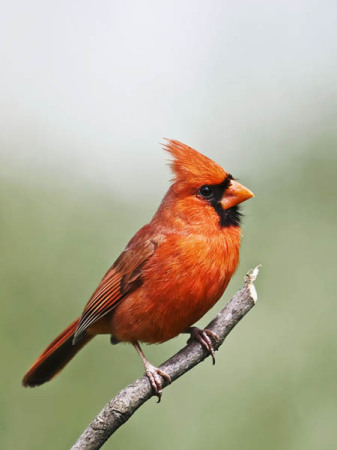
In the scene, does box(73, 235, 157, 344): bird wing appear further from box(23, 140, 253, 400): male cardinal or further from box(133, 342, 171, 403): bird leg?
box(133, 342, 171, 403): bird leg

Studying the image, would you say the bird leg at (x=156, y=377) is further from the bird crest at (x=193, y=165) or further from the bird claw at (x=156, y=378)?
the bird crest at (x=193, y=165)

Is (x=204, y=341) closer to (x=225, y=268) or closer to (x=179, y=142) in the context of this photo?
(x=225, y=268)

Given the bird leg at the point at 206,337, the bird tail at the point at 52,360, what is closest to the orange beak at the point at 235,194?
the bird leg at the point at 206,337

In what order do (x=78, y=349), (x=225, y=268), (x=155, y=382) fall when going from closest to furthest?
1. (x=155, y=382)
2. (x=225, y=268)
3. (x=78, y=349)

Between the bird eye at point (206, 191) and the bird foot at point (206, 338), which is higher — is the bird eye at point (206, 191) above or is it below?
above

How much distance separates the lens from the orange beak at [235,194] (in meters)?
3.06

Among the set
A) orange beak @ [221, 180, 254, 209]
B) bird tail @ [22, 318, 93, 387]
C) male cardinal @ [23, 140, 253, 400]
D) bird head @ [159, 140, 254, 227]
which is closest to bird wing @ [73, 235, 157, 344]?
male cardinal @ [23, 140, 253, 400]

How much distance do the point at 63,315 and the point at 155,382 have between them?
1390 mm

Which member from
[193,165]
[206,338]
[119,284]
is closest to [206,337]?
[206,338]

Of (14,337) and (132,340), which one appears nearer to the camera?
(132,340)

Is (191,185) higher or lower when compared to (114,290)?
higher

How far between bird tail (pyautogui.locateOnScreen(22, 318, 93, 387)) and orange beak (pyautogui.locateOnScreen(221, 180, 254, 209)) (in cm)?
87

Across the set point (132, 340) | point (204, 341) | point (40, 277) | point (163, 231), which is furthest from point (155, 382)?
point (40, 277)

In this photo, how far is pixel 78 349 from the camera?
351 cm
